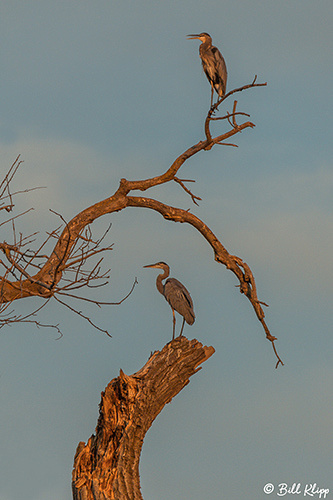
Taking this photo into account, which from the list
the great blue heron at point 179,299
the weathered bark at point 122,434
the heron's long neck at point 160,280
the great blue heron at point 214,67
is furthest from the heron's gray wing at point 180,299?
the great blue heron at point 214,67

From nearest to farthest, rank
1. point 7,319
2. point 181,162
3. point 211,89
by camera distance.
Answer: point 7,319
point 181,162
point 211,89

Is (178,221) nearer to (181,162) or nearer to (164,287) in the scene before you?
(181,162)

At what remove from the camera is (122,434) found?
812cm

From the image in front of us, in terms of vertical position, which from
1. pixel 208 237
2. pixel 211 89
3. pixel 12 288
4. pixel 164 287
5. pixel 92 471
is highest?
pixel 211 89

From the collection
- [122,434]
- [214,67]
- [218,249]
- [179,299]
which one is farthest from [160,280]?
[122,434]

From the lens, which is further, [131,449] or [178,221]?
[178,221]

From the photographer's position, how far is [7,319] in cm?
706

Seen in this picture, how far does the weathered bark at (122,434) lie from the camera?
7.97m

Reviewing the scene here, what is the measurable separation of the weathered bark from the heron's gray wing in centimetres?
241

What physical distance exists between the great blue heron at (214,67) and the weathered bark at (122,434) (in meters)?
4.37

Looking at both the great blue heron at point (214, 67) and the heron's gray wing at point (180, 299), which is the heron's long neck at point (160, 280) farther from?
the great blue heron at point (214, 67)

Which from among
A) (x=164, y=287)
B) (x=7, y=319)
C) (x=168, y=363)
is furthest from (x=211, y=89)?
(x=7, y=319)

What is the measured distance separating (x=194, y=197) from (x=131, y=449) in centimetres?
309

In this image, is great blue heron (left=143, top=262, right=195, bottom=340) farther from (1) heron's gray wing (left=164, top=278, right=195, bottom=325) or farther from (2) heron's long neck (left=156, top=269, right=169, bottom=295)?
(2) heron's long neck (left=156, top=269, right=169, bottom=295)
